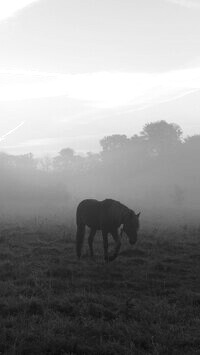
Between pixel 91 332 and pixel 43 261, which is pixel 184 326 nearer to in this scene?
pixel 91 332

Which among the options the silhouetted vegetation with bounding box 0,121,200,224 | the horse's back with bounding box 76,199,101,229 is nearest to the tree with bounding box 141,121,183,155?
the silhouetted vegetation with bounding box 0,121,200,224

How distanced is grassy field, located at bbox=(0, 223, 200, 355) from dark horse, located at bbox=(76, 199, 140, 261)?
0.70 m

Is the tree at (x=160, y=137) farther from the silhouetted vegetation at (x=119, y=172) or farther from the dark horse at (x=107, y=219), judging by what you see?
the dark horse at (x=107, y=219)

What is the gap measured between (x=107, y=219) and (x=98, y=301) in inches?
232

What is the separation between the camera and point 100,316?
8719mm

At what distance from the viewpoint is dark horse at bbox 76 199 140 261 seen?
48.9 feet

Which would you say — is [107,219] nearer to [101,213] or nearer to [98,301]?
[101,213]

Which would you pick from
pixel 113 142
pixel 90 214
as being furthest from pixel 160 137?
pixel 90 214

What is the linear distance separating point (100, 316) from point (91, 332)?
3.62 feet

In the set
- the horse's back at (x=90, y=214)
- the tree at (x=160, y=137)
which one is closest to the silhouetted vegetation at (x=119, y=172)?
the tree at (x=160, y=137)

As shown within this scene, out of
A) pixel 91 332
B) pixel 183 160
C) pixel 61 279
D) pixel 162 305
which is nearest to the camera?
pixel 91 332

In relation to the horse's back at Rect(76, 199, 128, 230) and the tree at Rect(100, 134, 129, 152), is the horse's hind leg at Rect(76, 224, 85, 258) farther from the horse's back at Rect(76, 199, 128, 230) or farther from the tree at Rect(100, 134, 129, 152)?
the tree at Rect(100, 134, 129, 152)

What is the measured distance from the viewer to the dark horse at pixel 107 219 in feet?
48.9

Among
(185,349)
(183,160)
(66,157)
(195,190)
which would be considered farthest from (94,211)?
(66,157)
